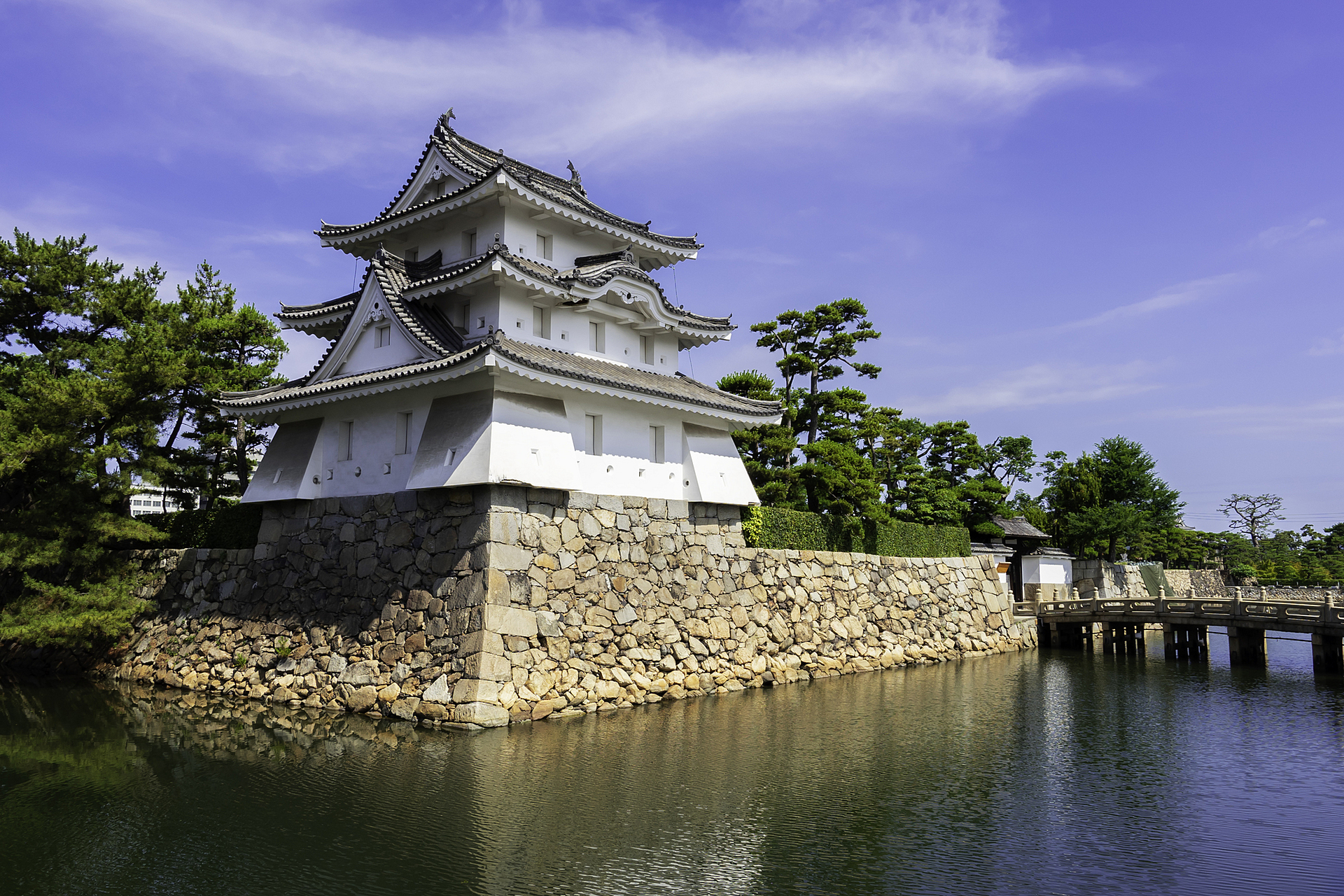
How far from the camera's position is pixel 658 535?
18.9 metres

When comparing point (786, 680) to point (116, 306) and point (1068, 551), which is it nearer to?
point (116, 306)

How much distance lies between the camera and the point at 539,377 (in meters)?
16.4

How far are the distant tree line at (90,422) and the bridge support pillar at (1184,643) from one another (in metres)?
29.1

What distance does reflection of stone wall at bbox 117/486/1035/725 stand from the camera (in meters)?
15.6

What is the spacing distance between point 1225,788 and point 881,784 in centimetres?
471

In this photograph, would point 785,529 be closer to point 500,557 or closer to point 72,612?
point 500,557

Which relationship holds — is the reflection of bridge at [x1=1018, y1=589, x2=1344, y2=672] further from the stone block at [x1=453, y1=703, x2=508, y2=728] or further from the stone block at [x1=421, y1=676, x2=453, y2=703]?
the stone block at [x1=421, y1=676, x2=453, y2=703]

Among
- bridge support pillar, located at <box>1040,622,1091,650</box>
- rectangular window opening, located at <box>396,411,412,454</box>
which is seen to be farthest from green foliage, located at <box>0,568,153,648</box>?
bridge support pillar, located at <box>1040,622,1091,650</box>

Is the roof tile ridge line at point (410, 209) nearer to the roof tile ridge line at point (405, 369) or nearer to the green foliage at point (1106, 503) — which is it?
the roof tile ridge line at point (405, 369)

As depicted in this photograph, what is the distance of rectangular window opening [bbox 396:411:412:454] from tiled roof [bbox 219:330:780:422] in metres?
1.00

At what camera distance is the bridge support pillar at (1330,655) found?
23.8 meters

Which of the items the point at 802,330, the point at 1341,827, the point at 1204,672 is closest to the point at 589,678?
the point at 1341,827

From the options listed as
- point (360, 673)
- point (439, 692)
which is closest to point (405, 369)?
point (360, 673)

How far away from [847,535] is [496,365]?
43.9ft
